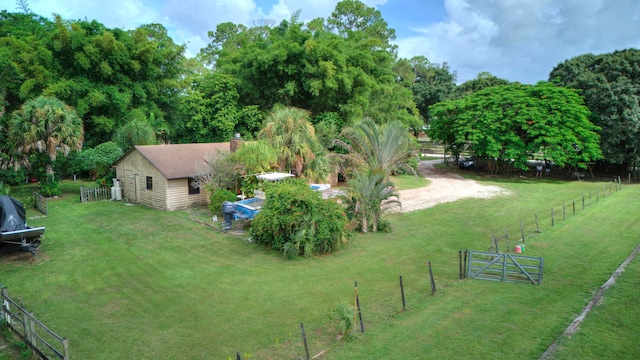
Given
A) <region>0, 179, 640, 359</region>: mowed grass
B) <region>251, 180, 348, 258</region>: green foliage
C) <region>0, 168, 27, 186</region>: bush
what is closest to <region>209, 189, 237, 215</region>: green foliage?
<region>0, 179, 640, 359</region>: mowed grass

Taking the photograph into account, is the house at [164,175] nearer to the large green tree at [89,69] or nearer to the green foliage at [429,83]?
the large green tree at [89,69]

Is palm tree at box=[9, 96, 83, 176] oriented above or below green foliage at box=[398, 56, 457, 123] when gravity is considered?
below

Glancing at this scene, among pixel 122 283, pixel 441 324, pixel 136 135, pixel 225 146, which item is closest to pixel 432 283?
pixel 441 324

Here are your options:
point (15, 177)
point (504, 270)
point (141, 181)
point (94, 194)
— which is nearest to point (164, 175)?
point (141, 181)

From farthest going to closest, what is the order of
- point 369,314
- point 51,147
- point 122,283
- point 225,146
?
point 225,146 < point 51,147 < point 122,283 < point 369,314

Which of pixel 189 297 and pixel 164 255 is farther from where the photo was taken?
pixel 164 255

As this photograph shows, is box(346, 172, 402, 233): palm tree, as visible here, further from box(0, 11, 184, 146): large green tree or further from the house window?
box(0, 11, 184, 146): large green tree

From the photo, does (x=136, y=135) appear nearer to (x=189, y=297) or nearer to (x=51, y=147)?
(x=51, y=147)
